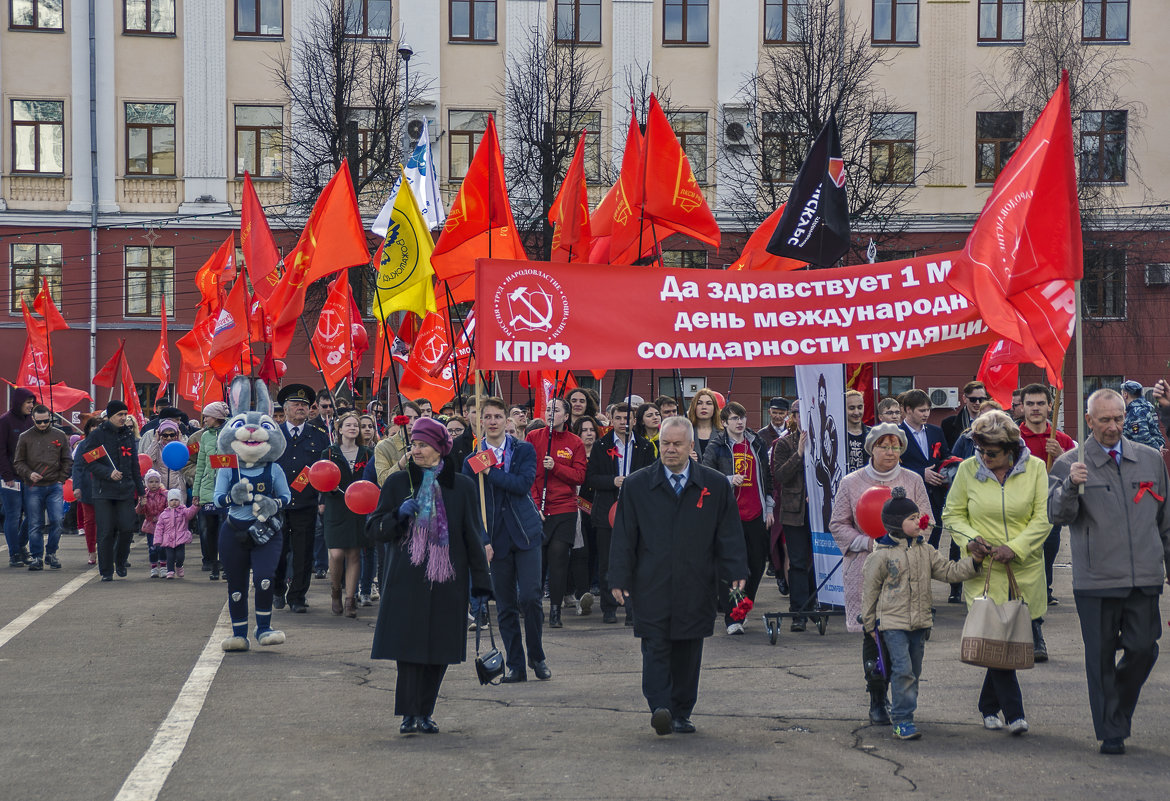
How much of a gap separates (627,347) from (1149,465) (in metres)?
3.21

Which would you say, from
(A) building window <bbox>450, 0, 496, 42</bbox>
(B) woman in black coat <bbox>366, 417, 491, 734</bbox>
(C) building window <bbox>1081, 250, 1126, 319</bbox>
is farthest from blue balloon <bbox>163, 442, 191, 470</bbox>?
(C) building window <bbox>1081, 250, 1126, 319</bbox>

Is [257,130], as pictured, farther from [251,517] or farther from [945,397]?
[251,517]

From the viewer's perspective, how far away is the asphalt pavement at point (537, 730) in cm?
662

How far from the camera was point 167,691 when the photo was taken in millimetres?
9141

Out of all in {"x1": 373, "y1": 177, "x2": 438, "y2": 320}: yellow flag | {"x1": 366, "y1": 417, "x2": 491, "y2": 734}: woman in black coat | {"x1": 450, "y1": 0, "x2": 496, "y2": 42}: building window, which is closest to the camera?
{"x1": 366, "y1": 417, "x2": 491, "y2": 734}: woman in black coat

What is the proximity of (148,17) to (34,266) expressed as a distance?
23.4ft

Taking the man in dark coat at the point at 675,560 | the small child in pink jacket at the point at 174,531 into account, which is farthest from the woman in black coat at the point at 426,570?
the small child in pink jacket at the point at 174,531

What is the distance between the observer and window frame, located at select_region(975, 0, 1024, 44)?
3834cm

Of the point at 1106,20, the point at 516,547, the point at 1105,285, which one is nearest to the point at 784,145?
the point at 1105,285

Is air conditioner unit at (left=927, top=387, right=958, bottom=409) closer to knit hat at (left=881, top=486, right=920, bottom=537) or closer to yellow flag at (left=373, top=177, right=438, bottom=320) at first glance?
yellow flag at (left=373, top=177, right=438, bottom=320)

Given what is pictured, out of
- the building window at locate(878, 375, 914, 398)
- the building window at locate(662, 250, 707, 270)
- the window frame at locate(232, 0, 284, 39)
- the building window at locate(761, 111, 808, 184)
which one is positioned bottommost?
the building window at locate(878, 375, 914, 398)

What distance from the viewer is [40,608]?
13.5m

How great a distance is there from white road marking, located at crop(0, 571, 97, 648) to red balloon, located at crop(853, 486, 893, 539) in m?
6.68

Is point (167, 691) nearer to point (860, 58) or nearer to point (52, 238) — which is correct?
point (860, 58)
